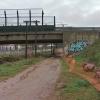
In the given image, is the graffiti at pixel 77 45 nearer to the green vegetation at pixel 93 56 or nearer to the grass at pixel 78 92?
the green vegetation at pixel 93 56

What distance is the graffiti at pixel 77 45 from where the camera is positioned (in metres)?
62.8

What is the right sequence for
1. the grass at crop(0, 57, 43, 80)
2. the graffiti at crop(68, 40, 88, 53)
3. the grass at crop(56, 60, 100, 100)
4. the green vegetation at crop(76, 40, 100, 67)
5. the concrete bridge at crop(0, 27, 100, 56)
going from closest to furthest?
the grass at crop(56, 60, 100, 100), the grass at crop(0, 57, 43, 80), the green vegetation at crop(76, 40, 100, 67), the graffiti at crop(68, 40, 88, 53), the concrete bridge at crop(0, 27, 100, 56)

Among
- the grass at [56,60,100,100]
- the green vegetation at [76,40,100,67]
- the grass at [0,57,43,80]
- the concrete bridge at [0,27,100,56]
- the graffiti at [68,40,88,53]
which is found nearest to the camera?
the grass at [56,60,100,100]

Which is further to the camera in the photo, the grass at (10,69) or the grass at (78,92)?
the grass at (10,69)

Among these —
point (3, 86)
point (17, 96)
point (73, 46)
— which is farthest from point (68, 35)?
point (17, 96)

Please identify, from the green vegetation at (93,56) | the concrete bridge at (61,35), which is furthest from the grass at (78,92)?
the concrete bridge at (61,35)

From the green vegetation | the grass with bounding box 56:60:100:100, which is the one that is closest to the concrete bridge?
the green vegetation

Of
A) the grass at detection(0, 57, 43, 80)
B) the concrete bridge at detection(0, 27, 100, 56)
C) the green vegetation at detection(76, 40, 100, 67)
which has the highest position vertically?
the concrete bridge at detection(0, 27, 100, 56)

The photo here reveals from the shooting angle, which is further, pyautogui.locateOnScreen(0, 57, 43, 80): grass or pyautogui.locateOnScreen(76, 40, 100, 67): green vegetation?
pyautogui.locateOnScreen(76, 40, 100, 67): green vegetation

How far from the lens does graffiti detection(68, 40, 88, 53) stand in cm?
6278

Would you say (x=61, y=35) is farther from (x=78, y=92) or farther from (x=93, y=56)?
(x=78, y=92)

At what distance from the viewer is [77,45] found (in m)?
63.8

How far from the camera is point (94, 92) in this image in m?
17.2

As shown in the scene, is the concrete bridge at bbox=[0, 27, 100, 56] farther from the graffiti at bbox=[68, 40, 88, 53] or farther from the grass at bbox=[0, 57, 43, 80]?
the grass at bbox=[0, 57, 43, 80]
